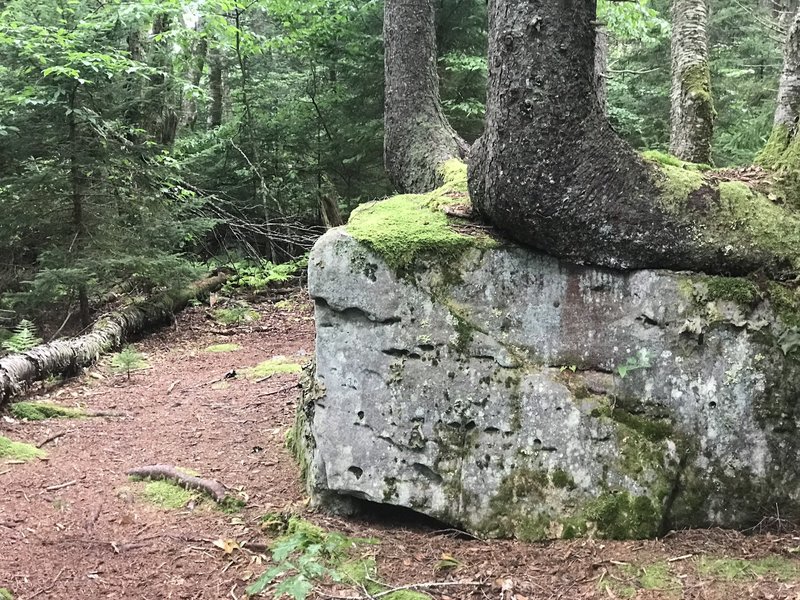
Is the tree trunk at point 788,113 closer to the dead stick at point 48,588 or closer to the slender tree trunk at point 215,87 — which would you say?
the dead stick at point 48,588

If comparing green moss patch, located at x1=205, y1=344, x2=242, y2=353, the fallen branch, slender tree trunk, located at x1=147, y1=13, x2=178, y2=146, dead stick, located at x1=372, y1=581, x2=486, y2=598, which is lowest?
green moss patch, located at x1=205, y1=344, x2=242, y2=353

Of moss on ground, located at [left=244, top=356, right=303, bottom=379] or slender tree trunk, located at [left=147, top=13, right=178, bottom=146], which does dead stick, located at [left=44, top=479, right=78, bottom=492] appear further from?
slender tree trunk, located at [left=147, top=13, right=178, bottom=146]

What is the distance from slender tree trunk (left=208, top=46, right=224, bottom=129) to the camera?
58.2 feet

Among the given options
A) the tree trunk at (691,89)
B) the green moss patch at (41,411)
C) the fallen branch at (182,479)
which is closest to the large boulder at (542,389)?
the fallen branch at (182,479)

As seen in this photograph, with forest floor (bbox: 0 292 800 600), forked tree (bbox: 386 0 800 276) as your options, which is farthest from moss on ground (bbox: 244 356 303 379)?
forked tree (bbox: 386 0 800 276)

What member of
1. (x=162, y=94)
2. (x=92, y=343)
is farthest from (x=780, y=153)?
(x=162, y=94)

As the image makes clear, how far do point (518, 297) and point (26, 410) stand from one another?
504 cm

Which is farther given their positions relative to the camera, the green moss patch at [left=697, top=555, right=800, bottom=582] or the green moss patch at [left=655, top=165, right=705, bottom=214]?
the green moss patch at [left=655, top=165, right=705, bottom=214]

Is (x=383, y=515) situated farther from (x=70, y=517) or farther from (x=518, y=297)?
(x=70, y=517)

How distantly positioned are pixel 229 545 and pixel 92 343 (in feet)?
19.1

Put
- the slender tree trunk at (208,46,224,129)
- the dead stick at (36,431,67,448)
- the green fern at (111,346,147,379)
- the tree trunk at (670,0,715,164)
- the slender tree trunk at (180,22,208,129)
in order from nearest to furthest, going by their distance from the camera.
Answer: the dead stick at (36,431,67,448) < the tree trunk at (670,0,715,164) < the green fern at (111,346,147,379) < the slender tree trunk at (180,22,208,129) < the slender tree trunk at (208,46,224,129)

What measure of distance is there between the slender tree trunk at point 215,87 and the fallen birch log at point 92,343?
6831mm

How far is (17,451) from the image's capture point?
5102 millimetres

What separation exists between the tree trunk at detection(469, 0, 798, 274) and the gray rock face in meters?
0.19
